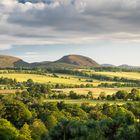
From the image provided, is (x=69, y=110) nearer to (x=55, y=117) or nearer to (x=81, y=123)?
(x=55, y=117)

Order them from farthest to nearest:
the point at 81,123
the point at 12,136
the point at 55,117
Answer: the point at 55,117 < the point at 12,136 < the point at 81,123

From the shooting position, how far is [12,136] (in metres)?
98.2

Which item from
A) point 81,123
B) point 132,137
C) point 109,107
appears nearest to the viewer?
point 132,137

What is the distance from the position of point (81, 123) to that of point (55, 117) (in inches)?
1719

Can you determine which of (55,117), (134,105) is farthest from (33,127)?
(134,105)

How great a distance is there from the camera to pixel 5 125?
10875 cm

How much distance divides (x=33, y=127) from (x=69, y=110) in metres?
43.8

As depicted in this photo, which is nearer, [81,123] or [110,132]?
[110,132]

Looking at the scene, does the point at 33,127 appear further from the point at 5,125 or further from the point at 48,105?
the point at 48,105

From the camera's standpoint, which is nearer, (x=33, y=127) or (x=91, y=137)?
(x=91, y=137)

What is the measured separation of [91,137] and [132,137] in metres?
7.43

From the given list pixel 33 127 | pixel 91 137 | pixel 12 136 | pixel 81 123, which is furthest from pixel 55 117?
pixel 91 137

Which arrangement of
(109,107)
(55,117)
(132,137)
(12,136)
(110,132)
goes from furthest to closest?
(109,107), (55,117), (12,136), (110,132), (132,137)

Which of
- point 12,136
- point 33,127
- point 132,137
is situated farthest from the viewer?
point 33,127
